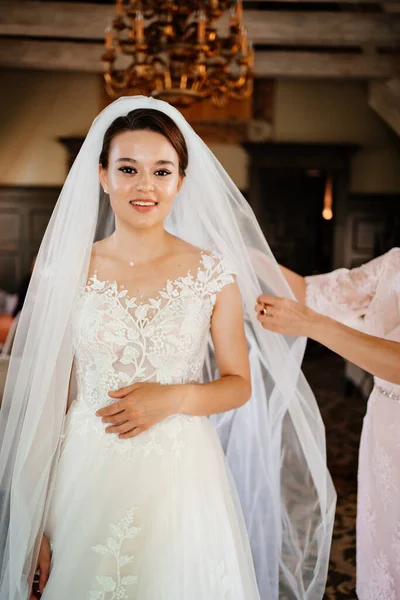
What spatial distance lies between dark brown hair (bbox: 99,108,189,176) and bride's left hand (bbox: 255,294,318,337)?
497 mm

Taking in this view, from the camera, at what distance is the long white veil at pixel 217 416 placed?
1.67 m

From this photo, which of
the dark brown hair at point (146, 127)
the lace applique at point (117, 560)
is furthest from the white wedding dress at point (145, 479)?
the dark brown hair at point (146, 127)

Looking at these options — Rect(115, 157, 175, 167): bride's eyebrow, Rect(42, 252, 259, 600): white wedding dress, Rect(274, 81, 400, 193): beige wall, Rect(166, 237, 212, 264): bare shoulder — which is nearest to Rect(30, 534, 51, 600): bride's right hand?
Rect(42, 252, 259, 600): white wedding dress

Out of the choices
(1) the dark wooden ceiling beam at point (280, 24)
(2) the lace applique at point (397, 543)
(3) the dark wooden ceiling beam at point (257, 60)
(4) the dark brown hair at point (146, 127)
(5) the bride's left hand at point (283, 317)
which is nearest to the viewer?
(4) the dark brown hair at point (146, 127)

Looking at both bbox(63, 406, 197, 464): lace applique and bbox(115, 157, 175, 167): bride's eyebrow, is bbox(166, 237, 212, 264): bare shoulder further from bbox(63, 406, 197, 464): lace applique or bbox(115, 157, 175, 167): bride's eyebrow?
bbox(63, 406, 197, 464): lace applique

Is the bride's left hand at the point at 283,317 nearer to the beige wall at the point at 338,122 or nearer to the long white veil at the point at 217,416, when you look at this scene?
the long white veil at the point at 217,416

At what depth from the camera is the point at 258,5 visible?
802cm

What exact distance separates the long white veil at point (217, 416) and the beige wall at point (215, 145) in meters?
7.43

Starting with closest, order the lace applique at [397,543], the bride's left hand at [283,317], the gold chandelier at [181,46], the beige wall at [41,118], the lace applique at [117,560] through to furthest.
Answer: the lace applique at [117,560]
the bride's left hand at [283,317]
the lace applique at [397,543]
the gold chandelier at [181,46]
the beige wall at [41,118]

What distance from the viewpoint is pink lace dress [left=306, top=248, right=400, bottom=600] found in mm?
2035

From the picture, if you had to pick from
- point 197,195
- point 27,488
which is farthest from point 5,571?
point 197,195

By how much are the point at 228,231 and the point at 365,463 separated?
3.21ft

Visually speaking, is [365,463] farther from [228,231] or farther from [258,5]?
[258,5]

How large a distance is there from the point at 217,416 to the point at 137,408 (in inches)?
28.8
